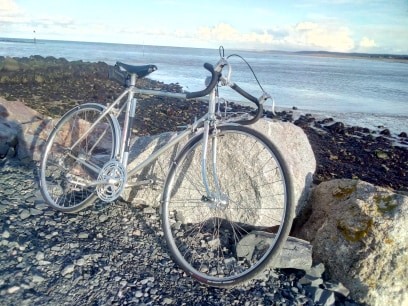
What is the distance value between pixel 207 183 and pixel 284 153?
1.42 metres

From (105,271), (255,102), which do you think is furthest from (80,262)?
(255,102)

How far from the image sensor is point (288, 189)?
3.49 m

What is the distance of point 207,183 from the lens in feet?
12.5

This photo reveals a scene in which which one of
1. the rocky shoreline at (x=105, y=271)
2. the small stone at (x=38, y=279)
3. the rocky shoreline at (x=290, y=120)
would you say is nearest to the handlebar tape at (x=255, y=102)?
the rocky shoreline at (x=105, y=271)

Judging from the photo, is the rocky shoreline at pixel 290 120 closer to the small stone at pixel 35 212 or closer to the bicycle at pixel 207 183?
the bicycle at pixel 207 183

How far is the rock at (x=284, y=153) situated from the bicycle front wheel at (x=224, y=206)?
0.41m

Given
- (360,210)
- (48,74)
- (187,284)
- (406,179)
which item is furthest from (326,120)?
(48,74)

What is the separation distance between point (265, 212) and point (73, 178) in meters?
2.40

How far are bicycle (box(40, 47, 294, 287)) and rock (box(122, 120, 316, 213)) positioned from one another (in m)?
0.41

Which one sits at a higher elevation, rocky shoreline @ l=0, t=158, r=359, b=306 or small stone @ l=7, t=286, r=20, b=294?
small stone @ l=7, t=286, r=20, b=294

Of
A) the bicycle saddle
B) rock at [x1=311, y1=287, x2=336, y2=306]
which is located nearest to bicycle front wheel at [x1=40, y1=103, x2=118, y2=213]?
the bicycle saddle

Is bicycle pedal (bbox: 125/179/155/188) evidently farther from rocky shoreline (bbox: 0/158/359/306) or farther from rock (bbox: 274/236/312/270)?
rock (bbox: 274/236/312/270)

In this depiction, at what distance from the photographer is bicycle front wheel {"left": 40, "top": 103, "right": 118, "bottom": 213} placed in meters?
4.83

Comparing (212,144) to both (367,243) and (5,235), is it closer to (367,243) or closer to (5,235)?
(367,243)
